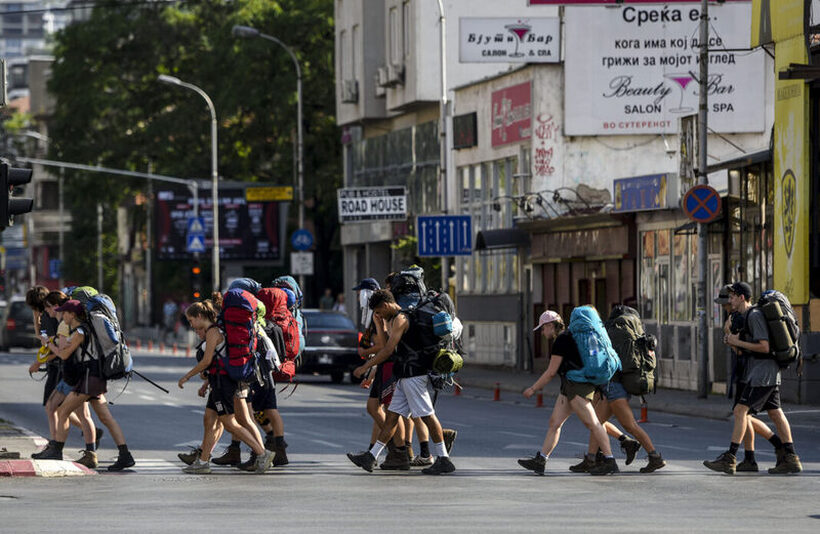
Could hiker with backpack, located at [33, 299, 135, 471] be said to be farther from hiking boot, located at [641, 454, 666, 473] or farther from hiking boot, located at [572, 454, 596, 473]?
hiking boot, located at [641, 454, 666, 473]

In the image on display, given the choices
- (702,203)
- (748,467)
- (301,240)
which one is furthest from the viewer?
(301,240)

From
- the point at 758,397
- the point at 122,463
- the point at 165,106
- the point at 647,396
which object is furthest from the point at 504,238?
the point at 165,106

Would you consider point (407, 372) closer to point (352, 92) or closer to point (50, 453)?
point (50, 453)

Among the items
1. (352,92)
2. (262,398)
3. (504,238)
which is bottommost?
(262,398)

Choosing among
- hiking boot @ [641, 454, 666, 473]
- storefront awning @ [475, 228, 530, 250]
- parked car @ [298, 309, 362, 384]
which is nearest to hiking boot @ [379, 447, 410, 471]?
hiking boot @ [641, 454, 666, 473]

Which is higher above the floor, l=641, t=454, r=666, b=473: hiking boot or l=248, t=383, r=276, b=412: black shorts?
l=248, t=383, r=276, b=412: black shorts

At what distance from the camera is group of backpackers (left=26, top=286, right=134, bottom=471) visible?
1894cm

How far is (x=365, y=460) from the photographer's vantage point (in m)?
18.6

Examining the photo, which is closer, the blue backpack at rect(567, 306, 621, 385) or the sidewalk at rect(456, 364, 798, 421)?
the blue backpack at rect(567, 306, 621, 385)

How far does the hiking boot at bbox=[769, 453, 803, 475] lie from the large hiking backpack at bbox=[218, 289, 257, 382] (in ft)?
15.6

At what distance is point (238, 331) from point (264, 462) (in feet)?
4.14

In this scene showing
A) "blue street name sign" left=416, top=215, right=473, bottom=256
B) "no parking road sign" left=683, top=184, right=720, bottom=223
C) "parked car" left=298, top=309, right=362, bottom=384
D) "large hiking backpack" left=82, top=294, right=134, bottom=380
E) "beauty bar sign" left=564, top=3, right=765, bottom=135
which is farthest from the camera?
"blue street name sign" left=416, top=215, right=473, bottom=256

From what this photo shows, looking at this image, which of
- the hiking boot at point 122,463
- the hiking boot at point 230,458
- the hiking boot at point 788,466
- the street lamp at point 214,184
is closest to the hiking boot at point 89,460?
the hiking boot at point 122,463

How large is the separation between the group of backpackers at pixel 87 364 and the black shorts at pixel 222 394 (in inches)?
43.8
